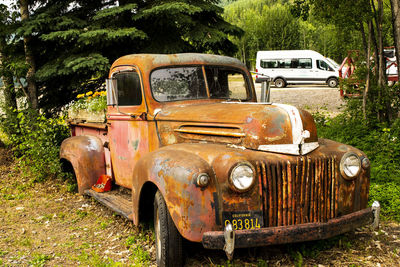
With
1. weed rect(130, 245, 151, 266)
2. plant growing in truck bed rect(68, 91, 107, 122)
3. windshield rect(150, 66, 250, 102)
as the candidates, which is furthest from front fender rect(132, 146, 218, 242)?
plant growing in truck bed rect(68, 91, 107, 122)

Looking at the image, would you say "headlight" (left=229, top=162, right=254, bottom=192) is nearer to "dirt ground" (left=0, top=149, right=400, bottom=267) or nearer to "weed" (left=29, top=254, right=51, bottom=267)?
"dirt ground" (left=0, top=149, right=400, bottom=267)

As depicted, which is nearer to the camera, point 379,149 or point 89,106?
point 379,149

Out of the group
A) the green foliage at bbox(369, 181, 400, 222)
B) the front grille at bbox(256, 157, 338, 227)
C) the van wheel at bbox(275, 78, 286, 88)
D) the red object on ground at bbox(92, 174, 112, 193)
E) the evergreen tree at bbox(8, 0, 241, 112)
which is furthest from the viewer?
→ the van wheel at bbox(275, 78, 286, 88)

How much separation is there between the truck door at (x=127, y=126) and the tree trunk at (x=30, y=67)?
12.8 ft

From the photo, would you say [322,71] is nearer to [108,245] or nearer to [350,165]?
[350,165]

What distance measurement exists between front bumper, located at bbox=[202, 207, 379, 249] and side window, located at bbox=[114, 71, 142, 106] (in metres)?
2.09

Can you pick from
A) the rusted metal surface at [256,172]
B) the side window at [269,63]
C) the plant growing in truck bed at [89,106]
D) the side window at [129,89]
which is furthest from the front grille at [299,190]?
the side window at [269,63]

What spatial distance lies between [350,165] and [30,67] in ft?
22.5

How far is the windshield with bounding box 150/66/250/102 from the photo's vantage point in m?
4.27

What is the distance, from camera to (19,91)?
8.70 m

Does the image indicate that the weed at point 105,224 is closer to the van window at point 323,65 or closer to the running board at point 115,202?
the running board at point 115,202

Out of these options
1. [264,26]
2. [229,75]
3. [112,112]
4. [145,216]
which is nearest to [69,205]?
[112,112]

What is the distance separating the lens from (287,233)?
9.46 ft

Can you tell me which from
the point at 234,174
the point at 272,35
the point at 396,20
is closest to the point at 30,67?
the point at 234,174
